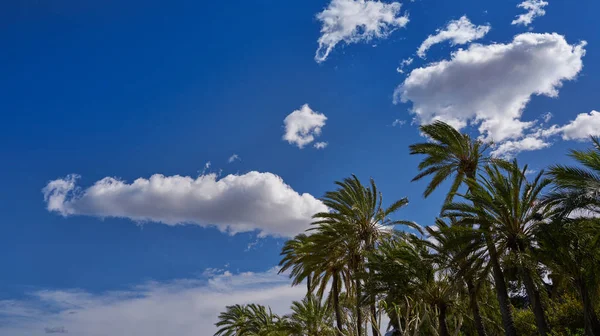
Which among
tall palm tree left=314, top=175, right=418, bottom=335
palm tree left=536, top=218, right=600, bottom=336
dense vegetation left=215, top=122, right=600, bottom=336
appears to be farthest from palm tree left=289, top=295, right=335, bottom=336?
palm tree left=536, top=218, right=600, bottom=336

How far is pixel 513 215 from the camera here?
2169 cm

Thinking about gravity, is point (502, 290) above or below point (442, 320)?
above

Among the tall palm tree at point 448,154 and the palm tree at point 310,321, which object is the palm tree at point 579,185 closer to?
the tall palm tree at point 448,154

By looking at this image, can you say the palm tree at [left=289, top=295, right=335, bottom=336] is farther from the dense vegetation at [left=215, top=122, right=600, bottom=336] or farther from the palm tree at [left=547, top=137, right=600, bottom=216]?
the palm tree at [left=547, top=137, right=600, bottom=216]

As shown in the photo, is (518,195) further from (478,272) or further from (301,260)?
(301,260)

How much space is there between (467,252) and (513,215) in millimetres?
2775

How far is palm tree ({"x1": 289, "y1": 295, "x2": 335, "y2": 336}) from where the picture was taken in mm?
41844

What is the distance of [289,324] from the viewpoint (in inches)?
1662

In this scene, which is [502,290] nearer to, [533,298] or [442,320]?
[533,298]

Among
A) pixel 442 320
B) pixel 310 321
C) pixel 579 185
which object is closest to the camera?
pixel 579 185

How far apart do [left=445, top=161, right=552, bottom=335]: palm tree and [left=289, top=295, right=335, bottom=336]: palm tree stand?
73.2 ft

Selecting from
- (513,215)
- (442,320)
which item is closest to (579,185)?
(513,215)

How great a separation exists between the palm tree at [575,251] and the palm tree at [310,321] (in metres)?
23.5

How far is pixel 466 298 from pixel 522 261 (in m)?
11.5
